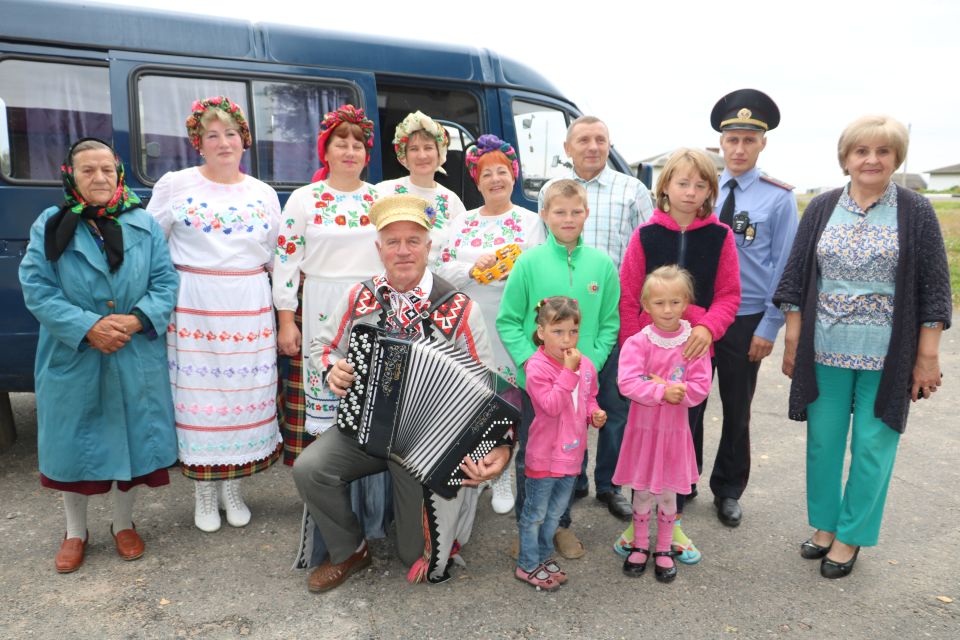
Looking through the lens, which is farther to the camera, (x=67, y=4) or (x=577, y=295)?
(x=67, y=4)

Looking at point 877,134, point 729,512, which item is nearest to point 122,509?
point 729,512

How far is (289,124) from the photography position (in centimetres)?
460

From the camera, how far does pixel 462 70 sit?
16.8ft

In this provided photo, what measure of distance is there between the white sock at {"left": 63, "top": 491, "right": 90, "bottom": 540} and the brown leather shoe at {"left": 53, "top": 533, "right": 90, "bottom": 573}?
34 mm

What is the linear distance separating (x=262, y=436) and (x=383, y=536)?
2.72 feet

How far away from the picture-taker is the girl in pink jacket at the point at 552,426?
9.16 feet

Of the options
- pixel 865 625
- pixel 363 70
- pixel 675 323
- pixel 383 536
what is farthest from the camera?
pixel 363 70

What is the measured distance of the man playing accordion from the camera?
2.88 metres

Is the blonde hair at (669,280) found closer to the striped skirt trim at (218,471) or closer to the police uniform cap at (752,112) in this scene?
the police uniform cap at (752,112)

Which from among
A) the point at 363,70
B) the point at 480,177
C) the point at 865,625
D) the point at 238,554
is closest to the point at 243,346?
the point at 238,554

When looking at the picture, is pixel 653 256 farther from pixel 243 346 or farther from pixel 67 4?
pixel 67 4

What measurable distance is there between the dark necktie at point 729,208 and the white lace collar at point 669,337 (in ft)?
2.72

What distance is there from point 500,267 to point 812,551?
2091 millimetres

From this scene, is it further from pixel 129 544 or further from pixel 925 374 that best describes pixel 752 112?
pixel 129 544
